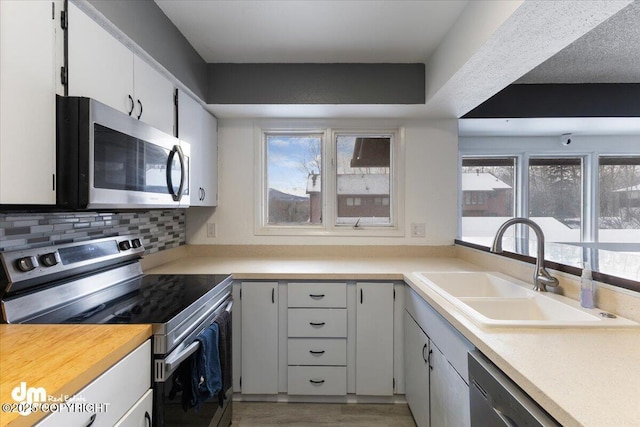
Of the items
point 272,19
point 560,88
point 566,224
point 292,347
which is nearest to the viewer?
point 272,19

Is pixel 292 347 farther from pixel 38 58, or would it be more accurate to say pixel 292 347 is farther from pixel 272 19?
pixel 272 19

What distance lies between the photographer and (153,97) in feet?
5.24

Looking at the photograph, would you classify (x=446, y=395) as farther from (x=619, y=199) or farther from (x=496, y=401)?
(x=619, y=199)

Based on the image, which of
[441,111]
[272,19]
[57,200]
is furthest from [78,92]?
[441,111]

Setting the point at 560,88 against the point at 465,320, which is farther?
the point at 560,88

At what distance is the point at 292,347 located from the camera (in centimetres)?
196

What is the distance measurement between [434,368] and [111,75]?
1.90m

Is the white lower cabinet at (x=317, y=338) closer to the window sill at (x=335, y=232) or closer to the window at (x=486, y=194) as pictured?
the window sill at (x=335, y=232)

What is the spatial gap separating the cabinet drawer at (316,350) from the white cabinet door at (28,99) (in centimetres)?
150

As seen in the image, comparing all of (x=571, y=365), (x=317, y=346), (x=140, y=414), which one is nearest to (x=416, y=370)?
(x=317, y=346)

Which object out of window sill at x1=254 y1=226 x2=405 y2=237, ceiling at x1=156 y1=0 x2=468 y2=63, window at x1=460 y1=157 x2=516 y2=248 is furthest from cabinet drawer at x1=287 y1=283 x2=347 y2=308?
window at x1=460 y1=157 x2=516 y2=248

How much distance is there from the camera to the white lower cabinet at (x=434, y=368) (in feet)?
3.83

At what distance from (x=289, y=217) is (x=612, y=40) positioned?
8.28 feet

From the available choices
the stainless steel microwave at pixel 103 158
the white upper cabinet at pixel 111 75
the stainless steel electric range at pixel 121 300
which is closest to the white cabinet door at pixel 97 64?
the white upper cabinet at pixel 111 75
